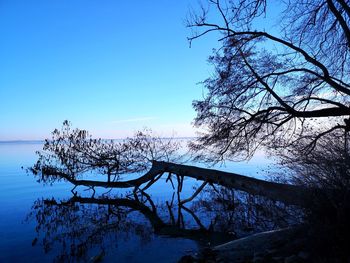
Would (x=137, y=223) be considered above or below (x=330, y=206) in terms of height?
below

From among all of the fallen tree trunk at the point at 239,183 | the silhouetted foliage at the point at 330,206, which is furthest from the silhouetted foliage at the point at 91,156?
the silhouetted foliage at the point at 330,206

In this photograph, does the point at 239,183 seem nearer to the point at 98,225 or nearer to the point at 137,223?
the point at 137,223

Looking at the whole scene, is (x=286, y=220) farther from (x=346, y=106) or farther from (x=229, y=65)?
(x=229, y=65)

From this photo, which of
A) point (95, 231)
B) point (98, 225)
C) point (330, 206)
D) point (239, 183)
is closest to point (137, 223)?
point (98, 225)

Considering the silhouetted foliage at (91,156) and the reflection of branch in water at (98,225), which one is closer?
the reflection of branch in water at (98,225)

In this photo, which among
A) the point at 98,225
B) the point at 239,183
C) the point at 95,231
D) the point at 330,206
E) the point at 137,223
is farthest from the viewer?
the point at 137,223

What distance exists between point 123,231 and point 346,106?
9.11 m

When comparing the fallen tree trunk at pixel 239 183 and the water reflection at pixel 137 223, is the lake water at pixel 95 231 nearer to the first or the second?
the water reflection at pixel 137 223

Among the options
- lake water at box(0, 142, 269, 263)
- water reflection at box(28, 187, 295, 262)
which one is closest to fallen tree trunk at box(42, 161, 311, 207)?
water reflection at box(28, 187, 295, 262)

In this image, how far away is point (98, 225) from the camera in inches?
401

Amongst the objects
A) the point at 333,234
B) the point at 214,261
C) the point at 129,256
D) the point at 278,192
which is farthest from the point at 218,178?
the point at 333,234

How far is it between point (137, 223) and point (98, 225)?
1414 mm

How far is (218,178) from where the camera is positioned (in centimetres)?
1084

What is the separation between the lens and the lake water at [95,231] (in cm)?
732
